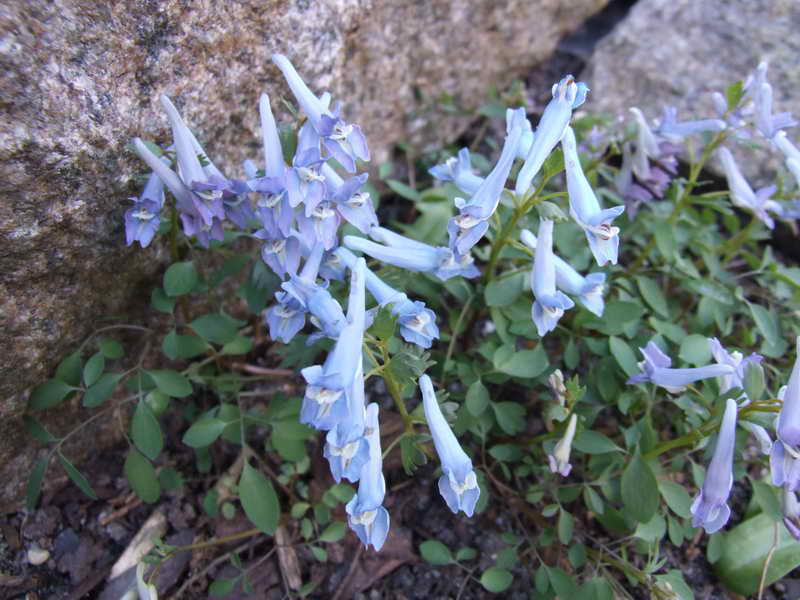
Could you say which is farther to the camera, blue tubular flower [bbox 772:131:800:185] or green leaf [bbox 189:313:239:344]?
blue tubular flower [bbox 772:131:800:185]

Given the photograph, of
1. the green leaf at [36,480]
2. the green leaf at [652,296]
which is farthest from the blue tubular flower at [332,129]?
the green leaf at [36,480]

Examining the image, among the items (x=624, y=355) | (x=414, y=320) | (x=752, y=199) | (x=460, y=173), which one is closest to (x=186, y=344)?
(x=414, y=320)

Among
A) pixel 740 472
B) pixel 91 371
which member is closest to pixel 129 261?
pixel 91 371

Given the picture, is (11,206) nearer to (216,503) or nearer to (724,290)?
(216,503)

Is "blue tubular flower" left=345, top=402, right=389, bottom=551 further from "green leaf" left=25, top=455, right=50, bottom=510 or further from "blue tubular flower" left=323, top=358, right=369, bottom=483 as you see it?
"green leaf" left=25, top=455, right=50, bottom=510

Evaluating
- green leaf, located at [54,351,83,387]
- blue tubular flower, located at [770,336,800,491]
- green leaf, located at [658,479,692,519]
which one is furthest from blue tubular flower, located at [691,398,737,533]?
green leaf, located at [54,351,83,387]

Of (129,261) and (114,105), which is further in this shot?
(129,261)

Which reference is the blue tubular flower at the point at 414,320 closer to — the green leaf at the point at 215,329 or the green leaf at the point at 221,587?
the green leaf at the point at 215,329
